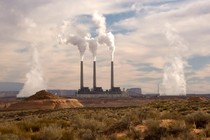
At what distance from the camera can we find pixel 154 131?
58.6 feet

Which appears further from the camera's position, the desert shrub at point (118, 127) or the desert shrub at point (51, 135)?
the desert shrub at point (118, 127)

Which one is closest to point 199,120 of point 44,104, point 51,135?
point 51,135

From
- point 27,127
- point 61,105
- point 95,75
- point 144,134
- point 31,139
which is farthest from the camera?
point 95,75

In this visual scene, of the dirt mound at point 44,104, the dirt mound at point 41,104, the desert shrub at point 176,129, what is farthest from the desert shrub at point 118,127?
the dirt mound at point 41,104

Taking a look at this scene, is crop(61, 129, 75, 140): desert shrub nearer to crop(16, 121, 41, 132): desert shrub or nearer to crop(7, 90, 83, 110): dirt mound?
crop(16, 121, 41, 132): desert shrub

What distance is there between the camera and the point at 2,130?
1756cm

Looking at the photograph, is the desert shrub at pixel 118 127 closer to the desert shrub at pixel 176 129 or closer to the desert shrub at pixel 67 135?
the desert shrub at pixel 67 135

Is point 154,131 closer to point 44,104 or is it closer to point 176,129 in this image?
point 176,129

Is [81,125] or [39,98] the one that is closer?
[81,125]

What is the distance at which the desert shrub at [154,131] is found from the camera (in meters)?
17.3

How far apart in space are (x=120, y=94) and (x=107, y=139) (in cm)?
16955

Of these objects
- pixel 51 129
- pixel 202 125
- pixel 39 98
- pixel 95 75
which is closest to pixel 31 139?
pixel 51 129

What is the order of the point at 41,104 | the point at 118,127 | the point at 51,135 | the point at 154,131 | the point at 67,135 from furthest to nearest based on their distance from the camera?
the point at 41,104, the point at 118,127, the point at 154,131, the point at 67,135, the point at 51,135

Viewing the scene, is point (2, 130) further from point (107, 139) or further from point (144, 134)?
point (144, 134)
